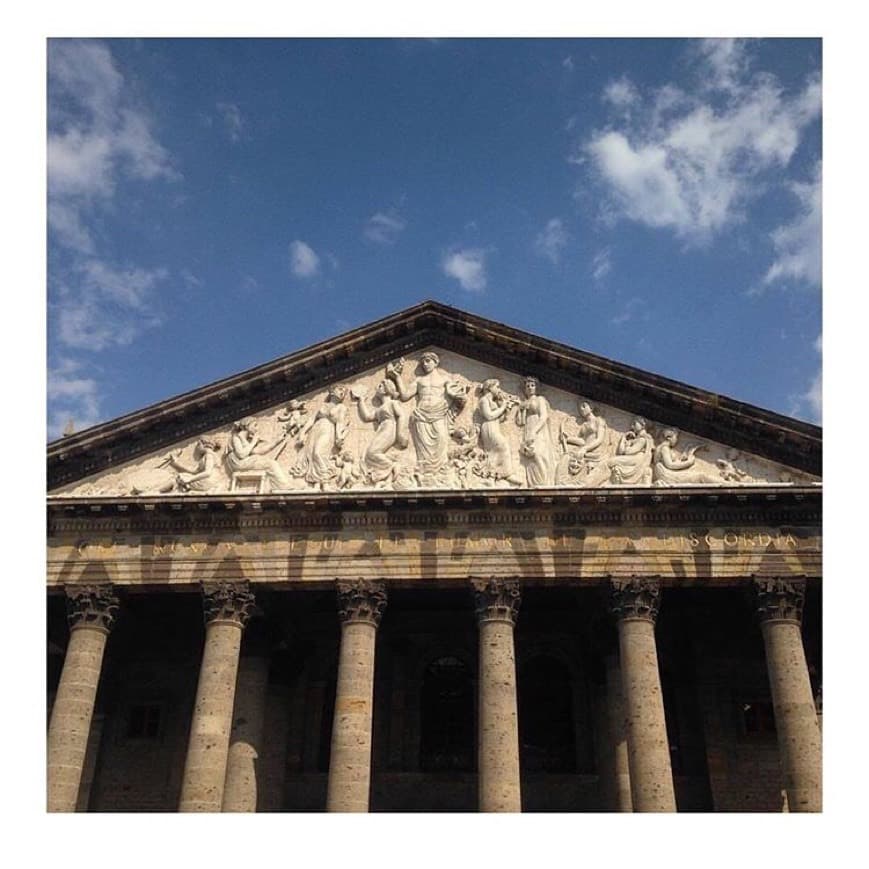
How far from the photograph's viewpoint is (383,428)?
2017 cm

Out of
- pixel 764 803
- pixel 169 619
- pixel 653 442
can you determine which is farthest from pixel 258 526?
pixel 764 803

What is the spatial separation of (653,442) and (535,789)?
852cm

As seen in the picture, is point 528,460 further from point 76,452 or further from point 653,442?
point 76,452

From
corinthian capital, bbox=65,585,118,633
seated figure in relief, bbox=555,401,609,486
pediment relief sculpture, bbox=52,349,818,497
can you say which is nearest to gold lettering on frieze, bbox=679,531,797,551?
pediment relief sculpture, bbox=52,349,818,497

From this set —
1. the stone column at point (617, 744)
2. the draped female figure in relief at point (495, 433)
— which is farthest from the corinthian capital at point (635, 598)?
the draped female figure in relief at point (495, 433)

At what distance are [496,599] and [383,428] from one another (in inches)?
186

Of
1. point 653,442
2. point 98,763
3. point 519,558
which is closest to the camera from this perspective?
point 519,558

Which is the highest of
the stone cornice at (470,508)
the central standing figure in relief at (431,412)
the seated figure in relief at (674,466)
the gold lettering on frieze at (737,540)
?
the central standing figure in relief at (431,412)

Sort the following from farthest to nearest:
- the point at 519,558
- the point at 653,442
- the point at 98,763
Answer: the point at 98,763
the point at 653,442
the point at 519,558

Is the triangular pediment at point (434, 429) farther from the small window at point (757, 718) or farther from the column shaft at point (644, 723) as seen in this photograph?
the small window at point (757, 718)

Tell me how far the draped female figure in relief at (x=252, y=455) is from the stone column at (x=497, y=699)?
5058mm

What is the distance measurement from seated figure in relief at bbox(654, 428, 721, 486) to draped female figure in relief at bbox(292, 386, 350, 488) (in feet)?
23.2

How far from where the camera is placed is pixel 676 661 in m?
21.9

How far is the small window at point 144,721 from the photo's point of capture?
2205cm
